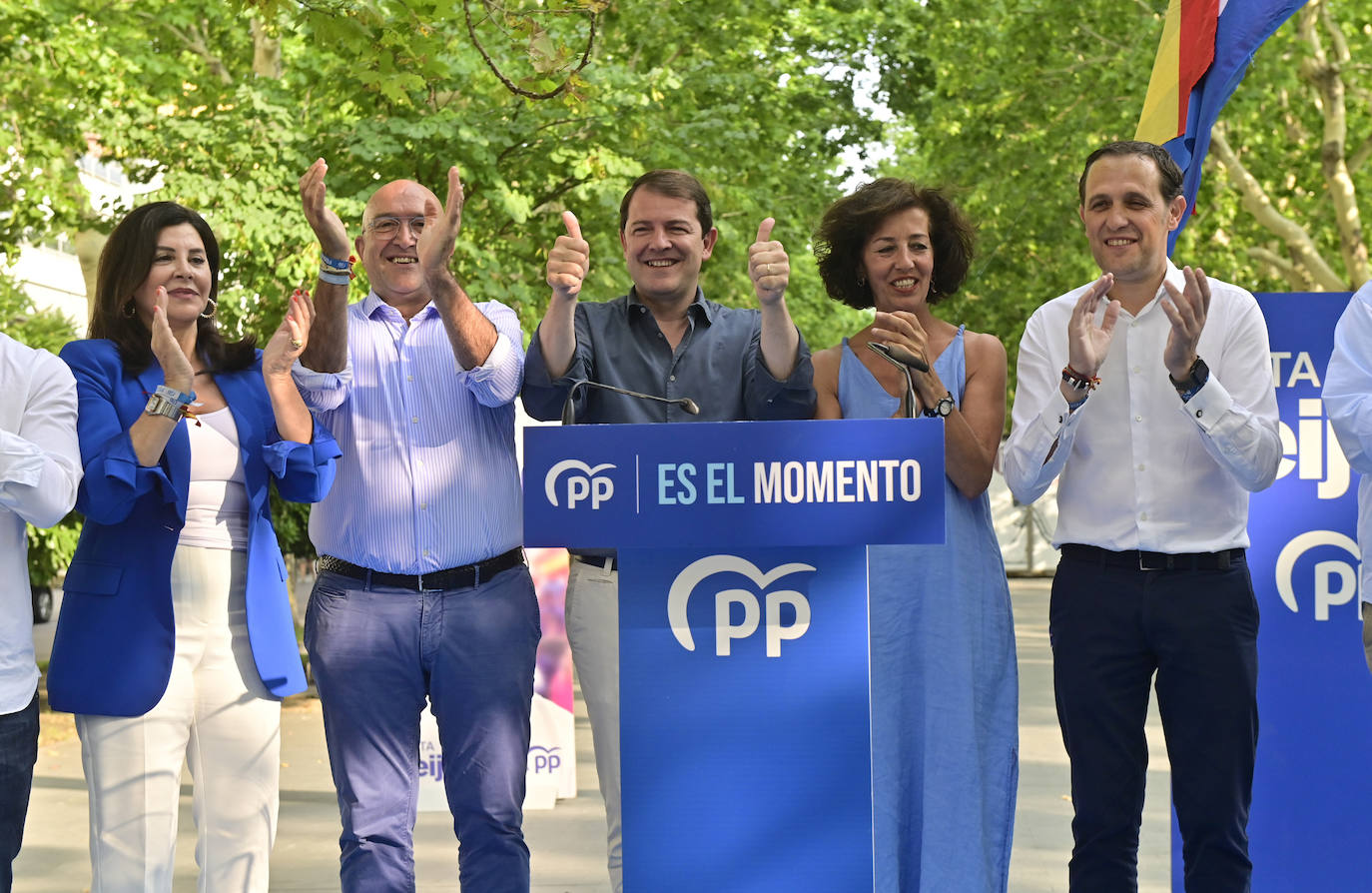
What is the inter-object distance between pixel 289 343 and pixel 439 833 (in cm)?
405

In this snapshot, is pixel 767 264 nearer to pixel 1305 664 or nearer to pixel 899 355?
pixel 899 355

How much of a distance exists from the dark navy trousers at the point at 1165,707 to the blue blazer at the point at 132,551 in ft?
6.52

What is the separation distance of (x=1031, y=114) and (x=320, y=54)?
8.48 metres

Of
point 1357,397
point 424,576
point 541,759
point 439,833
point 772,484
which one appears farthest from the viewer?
point 541,759

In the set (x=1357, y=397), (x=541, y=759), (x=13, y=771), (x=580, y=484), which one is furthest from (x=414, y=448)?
(x=541, y=759)

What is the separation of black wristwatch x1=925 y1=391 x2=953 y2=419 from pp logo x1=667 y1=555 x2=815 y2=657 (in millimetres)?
735

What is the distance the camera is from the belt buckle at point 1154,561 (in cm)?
389

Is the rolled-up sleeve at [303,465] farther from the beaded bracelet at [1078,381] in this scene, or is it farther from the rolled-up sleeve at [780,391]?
the beaded bracelet at [1078,381]

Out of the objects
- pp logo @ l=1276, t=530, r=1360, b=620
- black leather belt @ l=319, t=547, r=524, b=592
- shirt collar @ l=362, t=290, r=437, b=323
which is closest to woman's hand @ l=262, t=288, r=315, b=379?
shirt collar @ l=362, t=290, r=437, b=323

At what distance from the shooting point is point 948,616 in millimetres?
3914

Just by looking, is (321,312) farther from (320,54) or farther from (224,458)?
(320,54)

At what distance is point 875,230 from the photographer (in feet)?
13.8

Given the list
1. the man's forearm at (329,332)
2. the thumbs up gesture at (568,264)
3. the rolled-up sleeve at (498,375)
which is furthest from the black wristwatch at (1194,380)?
the man's forearm at (329,332)

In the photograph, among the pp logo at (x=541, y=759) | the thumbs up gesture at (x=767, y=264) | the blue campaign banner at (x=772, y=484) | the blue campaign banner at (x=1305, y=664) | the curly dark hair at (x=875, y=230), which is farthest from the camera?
the pp logo at (x=541, y=759)
